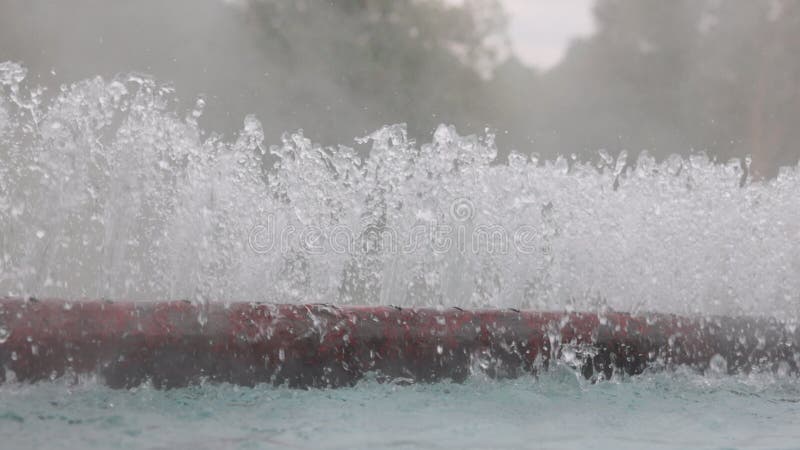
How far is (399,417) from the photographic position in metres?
2.19

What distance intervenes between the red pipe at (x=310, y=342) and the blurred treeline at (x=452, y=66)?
11.7 metres

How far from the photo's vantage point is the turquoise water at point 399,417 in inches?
75.2

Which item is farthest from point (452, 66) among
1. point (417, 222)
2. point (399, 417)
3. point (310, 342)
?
point (399, 417)

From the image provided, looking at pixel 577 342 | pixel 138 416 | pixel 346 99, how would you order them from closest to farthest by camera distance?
1. pixel 138 416
2. pixel 577 342
3. pixel 346 99

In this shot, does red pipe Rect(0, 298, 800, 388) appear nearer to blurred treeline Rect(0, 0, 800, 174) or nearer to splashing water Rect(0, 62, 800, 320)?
splashing water Rect(0, 62, 800, 320)

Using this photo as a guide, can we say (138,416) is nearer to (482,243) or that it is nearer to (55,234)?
(55,234)

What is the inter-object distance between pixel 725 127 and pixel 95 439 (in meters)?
20.4

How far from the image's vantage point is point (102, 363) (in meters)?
2.14

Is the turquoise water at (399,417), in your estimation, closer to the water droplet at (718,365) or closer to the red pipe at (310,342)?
the red pipe at (310,342)

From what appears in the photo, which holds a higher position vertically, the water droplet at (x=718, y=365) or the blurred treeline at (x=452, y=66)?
the blurred treeline at (x=452, y=66)

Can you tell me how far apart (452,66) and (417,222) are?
14.6m

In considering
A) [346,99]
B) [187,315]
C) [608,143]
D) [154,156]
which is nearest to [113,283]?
[154,156]

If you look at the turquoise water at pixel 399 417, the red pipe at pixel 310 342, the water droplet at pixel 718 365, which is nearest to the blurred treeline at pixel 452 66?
the water droplet at pixel 718 365

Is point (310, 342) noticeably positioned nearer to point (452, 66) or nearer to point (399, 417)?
point (399, 417)
